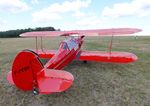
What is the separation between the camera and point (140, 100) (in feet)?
23.1

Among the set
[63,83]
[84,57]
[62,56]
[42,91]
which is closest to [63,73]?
[63,83]

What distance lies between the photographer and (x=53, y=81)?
620 centimetres

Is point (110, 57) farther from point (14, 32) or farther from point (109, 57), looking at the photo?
point (14, 32)

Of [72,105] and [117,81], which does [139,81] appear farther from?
[72,105]

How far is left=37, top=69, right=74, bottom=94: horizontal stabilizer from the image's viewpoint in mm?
5910

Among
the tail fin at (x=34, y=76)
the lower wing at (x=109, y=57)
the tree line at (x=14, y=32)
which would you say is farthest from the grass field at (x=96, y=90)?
the tree line at (x=14, y=32)

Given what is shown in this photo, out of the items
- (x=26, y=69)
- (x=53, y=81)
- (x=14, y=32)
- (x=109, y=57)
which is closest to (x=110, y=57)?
(x=109, y=57)

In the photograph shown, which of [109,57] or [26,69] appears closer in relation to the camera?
[26,69]

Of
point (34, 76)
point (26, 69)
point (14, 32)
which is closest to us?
point (26, 69)

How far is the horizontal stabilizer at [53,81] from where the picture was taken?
5.91m

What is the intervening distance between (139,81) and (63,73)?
11.5 feet

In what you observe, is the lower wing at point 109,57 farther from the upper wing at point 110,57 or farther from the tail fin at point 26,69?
the tail fin at point 26,69

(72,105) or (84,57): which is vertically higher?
(84,57)

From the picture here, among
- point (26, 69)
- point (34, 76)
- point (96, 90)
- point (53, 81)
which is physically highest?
point (26, 69)
